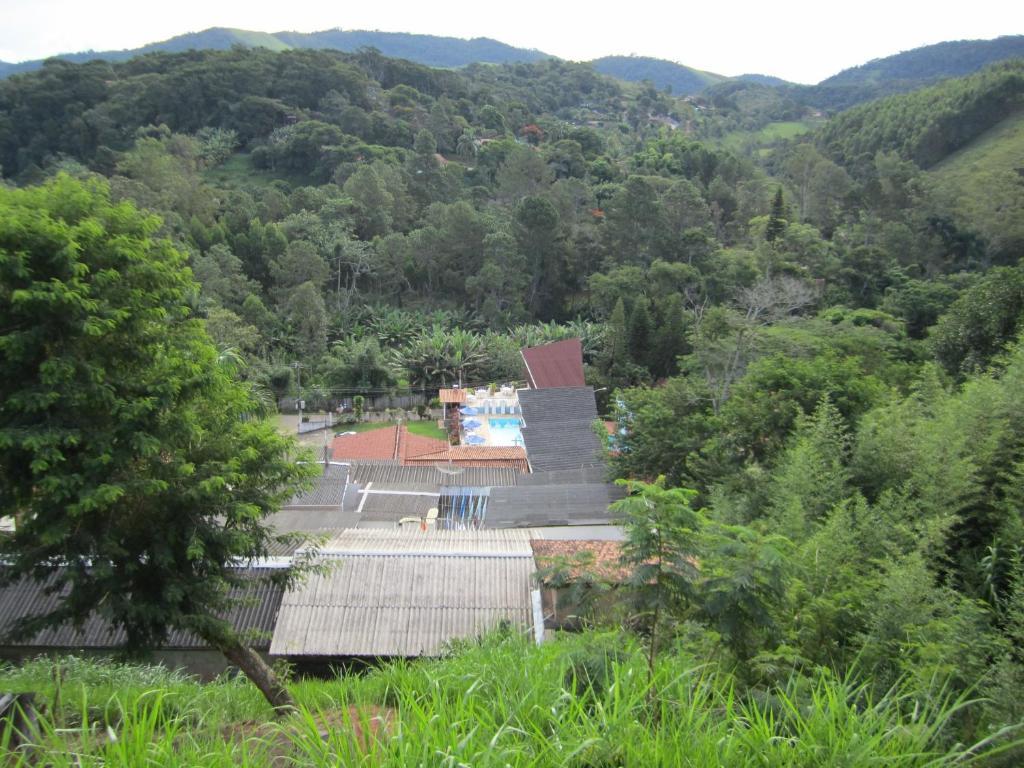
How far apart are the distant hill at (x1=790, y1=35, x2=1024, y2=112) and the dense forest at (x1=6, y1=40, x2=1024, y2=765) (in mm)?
34575

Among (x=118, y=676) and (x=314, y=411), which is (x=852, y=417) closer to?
(x=118, y=676)

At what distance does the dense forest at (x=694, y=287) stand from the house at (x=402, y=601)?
8.19 ft

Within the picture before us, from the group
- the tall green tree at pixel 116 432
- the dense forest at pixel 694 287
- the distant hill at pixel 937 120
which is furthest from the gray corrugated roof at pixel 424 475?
the distant hill at pixel 937 120

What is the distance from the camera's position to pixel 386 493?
14.3 m

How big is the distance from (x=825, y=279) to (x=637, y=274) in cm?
779

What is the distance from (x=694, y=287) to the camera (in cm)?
2947

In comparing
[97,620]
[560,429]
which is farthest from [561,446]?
[97,620]

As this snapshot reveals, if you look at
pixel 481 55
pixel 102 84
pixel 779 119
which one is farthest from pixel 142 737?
pixel 481 55

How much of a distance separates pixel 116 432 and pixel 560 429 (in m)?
14.5

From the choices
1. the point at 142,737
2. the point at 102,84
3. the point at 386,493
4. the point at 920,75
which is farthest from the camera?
the point at 920,75

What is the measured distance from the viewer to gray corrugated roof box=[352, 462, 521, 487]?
1515cm

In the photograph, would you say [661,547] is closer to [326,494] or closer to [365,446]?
[326,494]

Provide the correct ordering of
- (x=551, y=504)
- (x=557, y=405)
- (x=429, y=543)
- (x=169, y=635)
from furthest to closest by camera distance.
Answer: (x=557, y=405)
(x=551, y=504)
(x=429, y=543)
(x=169, y=635)

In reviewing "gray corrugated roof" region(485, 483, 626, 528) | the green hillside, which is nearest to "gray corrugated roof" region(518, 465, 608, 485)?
"gray corrugated roof" region(485, 483, 626, 528)
